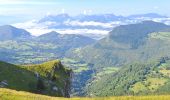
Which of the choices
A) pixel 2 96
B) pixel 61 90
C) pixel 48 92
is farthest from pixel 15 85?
pixel 2 96

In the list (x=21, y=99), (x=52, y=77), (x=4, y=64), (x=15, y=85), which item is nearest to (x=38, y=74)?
(x=52, y=77)

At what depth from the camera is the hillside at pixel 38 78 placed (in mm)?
130625

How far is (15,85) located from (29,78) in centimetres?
1388

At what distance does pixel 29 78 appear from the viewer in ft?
464

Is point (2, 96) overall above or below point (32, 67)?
above

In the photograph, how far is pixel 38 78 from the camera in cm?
14788

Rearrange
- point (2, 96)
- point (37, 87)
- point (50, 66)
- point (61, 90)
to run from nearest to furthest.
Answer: point (2, 96), point (37, 87), point (61, 90), point (50, 66)

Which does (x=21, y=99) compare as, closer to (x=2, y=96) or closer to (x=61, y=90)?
(x=2, y=96)

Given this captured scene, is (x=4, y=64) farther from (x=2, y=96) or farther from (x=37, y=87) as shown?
(x=2, y=96)

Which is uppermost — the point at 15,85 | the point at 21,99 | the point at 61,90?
the point at 21,99

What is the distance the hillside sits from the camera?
13062 centimetres

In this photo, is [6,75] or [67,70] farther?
[67,70]

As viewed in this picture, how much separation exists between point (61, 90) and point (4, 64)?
82.1 feet

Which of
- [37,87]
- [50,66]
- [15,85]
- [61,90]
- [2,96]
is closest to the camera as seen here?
[2,96]
